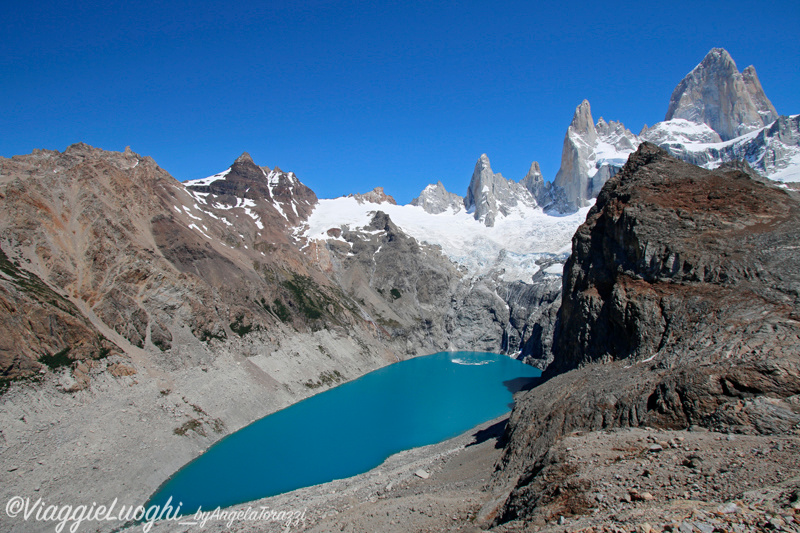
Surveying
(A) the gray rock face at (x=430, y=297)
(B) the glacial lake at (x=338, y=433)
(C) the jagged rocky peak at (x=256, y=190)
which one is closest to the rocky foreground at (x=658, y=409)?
(B) the glacial lake at (x=338, y=433)

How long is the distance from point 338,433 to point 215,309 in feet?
94.7

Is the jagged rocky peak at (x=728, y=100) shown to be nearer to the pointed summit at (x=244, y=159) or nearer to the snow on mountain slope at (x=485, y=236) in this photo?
the snow on mountain slope at (x=485, y=236)

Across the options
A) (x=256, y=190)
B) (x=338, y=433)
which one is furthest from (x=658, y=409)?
(x=256, y=190)

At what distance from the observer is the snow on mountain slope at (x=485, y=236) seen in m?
148

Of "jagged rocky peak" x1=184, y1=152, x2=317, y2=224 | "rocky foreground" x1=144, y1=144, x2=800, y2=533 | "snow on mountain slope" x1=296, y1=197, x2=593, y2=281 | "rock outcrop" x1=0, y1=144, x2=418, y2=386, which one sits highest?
"jagged rocky peak" x1=184, y1=152, x2=317, y2=224

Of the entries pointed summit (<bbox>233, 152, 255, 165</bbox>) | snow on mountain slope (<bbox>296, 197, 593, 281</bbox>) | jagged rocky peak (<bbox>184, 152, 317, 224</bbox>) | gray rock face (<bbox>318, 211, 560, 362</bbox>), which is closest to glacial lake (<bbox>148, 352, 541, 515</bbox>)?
gray rock face (<bbox>318, 211, 560, 362</bbox>)

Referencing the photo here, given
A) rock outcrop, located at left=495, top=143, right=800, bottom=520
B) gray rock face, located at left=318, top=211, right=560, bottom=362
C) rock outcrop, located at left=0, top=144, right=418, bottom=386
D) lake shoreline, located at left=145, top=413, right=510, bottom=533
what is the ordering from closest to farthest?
rock outcrop, located at left=495, top=143, right=800, bottom=520 → lake shoreline, located at left=145, top=413, right=510, bottom=533 → rock outcrop, located at left=0, top=144, right=418, bottom=386 → gray rock face, located at left=318, top=211, right=560, bottom=362

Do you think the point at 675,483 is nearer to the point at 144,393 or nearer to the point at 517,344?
the point at 144,393

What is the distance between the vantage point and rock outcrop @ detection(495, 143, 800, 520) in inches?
766

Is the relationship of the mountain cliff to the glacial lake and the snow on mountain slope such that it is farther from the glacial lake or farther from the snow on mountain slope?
the glacial lake

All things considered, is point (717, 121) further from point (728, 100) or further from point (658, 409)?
point (658, 409)

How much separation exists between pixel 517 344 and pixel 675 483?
10927 cm

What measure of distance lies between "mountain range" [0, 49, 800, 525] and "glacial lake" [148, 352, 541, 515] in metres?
2.74

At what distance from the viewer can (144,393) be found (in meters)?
45.0
